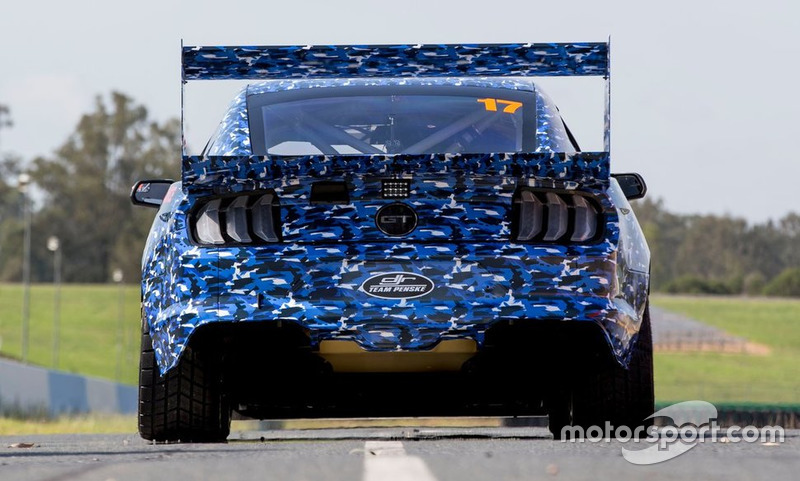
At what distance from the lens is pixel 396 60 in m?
6.34

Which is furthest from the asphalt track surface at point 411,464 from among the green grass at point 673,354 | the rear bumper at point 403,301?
the green grass at point 673,354

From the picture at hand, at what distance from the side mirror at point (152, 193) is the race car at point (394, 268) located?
15.3 inches

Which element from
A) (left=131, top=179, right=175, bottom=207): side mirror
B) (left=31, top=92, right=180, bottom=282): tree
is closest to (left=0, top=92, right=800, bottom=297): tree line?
(left=31, top=92, right=180, bottom=282): tree

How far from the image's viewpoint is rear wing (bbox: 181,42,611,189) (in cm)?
624

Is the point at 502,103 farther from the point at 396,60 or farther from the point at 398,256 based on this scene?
the point at 398,256

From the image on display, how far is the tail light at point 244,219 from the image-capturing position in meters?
5.81

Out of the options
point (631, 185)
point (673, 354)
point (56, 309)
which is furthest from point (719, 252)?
point (631, 185)

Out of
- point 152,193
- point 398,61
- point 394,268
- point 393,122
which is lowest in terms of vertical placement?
point 394,268

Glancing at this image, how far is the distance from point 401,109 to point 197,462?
2.25m

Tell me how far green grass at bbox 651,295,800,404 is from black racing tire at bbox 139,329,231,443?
155ft

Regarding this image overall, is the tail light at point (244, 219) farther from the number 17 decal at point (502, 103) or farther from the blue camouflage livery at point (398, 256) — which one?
the number 17 decal at point (502, 103)

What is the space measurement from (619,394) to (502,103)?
1.38m

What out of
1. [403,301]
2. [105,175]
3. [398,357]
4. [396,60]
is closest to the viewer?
[403,301]

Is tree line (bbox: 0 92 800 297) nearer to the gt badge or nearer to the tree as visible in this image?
the tree
